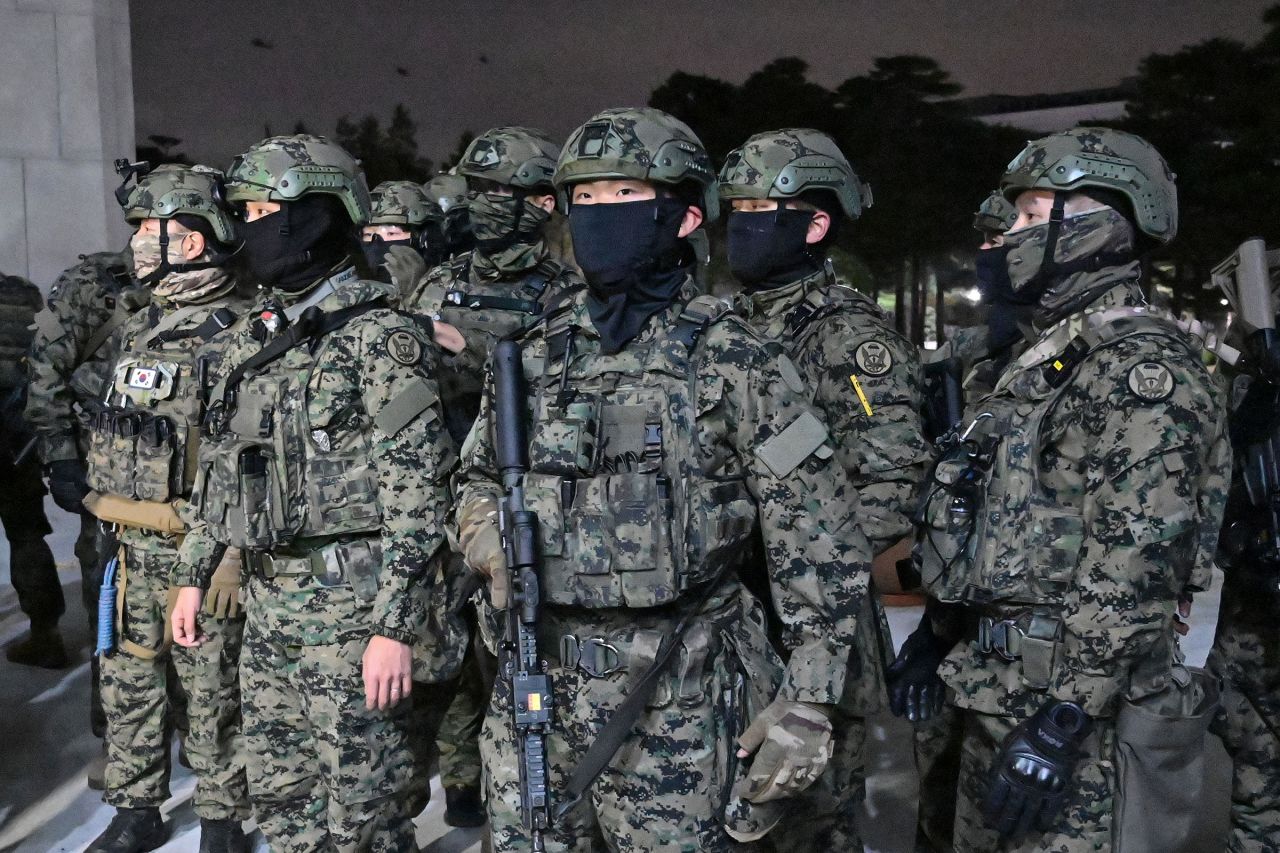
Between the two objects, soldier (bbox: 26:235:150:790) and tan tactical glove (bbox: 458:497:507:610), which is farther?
soldier (bbox: 26:235:150:790)

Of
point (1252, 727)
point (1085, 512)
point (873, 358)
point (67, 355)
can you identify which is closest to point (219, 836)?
point (67, 355)

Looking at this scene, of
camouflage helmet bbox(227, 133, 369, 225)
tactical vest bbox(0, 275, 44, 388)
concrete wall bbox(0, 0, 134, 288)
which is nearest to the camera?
camouflage helmet bbox(227, 133, 369, 225)

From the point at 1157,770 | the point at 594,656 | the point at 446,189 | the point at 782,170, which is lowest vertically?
the point at 1157,770

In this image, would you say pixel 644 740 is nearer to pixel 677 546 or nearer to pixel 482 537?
pixel 677 546

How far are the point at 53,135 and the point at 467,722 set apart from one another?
6781 millimetres

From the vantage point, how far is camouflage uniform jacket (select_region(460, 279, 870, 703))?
214 cm

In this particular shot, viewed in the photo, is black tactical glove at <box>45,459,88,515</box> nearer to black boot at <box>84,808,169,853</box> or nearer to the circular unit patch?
black boot at <box>84,808,169,853</box>

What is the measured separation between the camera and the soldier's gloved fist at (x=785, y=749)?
2035 mm

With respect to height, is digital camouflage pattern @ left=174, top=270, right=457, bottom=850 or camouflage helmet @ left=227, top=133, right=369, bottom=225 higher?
camouflage helmet @ left=227, top=133, right=369, bottom=225

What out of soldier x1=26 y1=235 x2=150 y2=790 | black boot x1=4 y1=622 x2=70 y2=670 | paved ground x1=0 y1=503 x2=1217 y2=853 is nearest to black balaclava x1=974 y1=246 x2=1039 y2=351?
paved ground x1=0 y1=503 x2=1217 y2=853

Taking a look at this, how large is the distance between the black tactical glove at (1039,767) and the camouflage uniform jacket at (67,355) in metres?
3.94

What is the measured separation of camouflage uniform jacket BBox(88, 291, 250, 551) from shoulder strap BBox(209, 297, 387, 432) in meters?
0.69

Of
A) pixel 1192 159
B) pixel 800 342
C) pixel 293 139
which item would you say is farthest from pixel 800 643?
pixel 1192 159

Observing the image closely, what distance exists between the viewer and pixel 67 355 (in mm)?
4910
